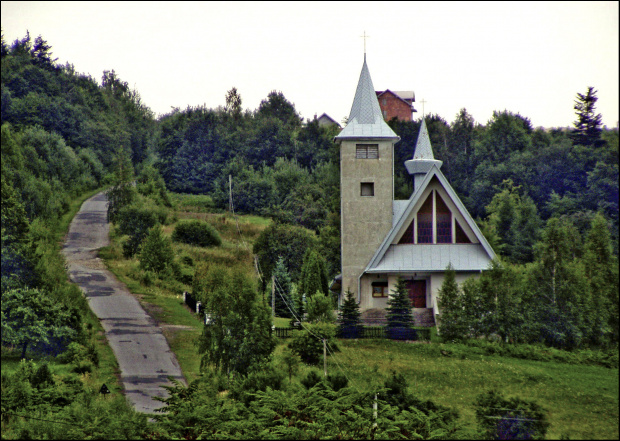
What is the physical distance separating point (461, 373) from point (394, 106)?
175 ft

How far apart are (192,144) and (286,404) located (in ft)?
168

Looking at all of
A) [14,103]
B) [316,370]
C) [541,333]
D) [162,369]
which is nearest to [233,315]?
[316,370]

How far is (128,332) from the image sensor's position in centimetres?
2331

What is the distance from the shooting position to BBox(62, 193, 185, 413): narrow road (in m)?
18.9

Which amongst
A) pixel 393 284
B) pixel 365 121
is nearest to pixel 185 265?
pixel 365 121

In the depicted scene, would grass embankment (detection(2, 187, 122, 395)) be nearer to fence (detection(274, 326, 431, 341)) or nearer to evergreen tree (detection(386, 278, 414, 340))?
fence (detection(274, 326, 431, 341))

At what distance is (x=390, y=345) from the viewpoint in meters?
19.4

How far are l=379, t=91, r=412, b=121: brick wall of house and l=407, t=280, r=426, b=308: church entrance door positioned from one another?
43.2 metres

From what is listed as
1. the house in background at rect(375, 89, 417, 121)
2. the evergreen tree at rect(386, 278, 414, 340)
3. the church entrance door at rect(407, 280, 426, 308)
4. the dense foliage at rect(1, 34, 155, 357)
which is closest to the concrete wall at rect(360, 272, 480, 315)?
the church entrance door at rect(407, 280, 426, 308)

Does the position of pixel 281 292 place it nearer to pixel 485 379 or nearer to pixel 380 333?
pixel 380 333

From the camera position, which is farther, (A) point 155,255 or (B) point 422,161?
(A) point 155,255

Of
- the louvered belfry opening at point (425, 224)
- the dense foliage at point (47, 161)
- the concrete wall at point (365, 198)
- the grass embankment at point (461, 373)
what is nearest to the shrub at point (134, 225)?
the dense foliage at point (47, 161)

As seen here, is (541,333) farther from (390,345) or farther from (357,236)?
(357,236)

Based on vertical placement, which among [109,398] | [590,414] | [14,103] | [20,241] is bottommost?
[109,398]
